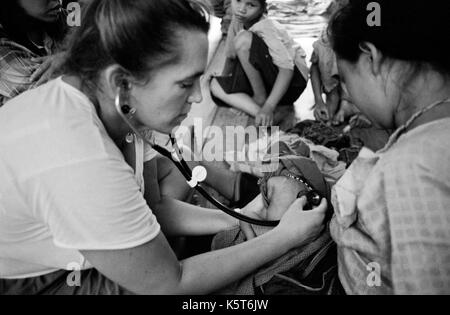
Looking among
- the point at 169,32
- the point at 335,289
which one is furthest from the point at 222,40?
the point at 335,289

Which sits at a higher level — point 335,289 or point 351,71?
point 351,71

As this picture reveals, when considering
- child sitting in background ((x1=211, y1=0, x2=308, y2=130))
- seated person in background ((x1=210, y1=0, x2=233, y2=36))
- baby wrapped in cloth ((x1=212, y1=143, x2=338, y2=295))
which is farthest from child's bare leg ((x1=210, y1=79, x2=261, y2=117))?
baby wrapped in cloth ((x1=212, y1=143, x2=338, y2=295))

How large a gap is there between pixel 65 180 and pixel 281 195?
0.50m

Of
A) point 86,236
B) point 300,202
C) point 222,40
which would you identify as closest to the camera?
point 86,236

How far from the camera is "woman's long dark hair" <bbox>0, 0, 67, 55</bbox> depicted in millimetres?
940

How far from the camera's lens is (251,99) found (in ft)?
5.50

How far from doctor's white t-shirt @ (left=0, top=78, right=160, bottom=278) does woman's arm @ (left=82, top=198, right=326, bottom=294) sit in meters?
0.03

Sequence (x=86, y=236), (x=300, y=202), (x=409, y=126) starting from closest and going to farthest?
1. (x=86, y=236)
2. (x=409, y=126)
3. (x=300, y=202)

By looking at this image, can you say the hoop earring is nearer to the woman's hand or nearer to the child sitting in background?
the child sitting in background

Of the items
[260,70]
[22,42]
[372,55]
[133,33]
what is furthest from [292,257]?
[260,70]

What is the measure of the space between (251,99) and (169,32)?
102 cm

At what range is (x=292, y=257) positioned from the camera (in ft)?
2.81

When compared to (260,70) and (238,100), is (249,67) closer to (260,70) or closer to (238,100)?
(260,70)

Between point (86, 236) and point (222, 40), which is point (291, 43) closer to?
point (222, 40)
